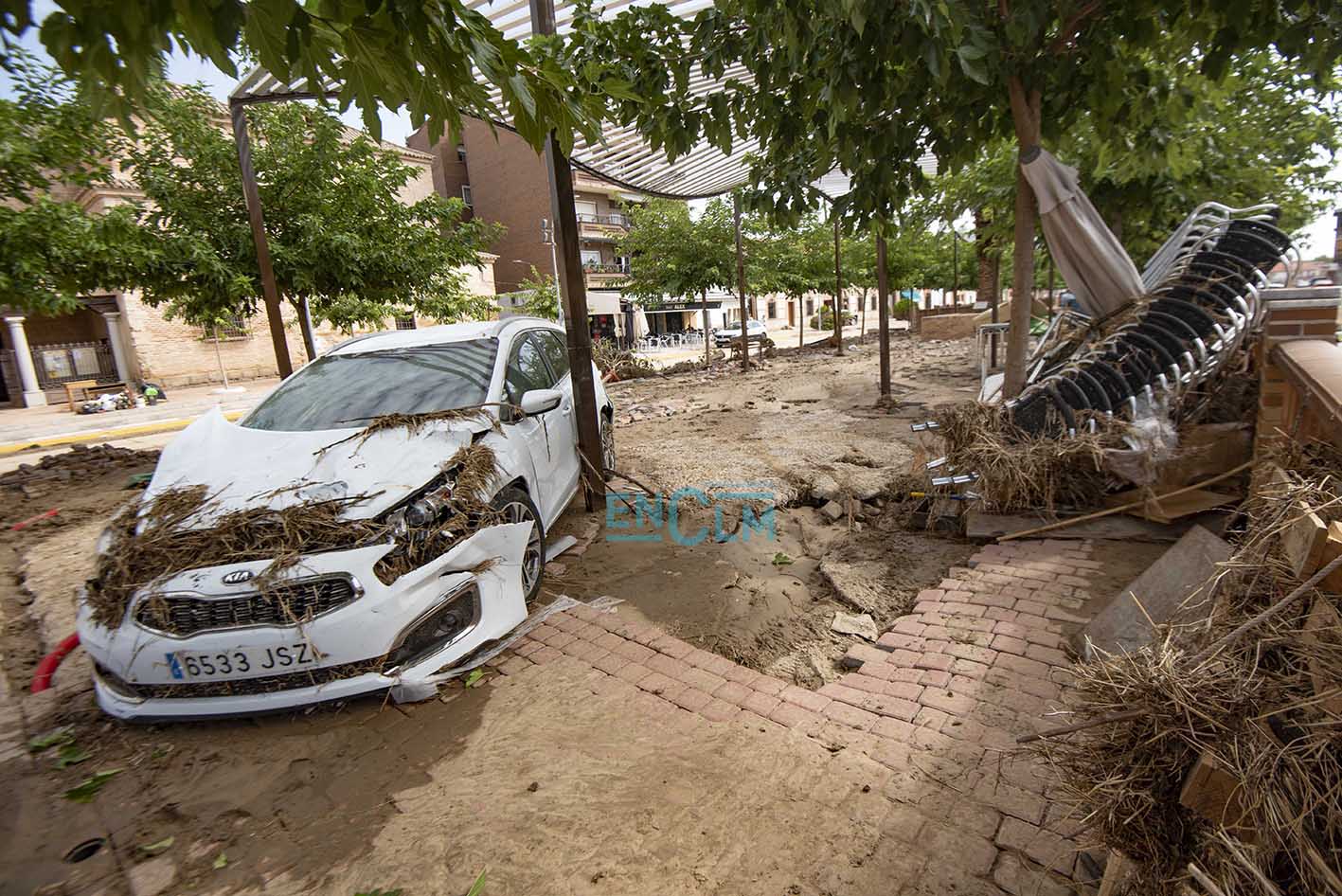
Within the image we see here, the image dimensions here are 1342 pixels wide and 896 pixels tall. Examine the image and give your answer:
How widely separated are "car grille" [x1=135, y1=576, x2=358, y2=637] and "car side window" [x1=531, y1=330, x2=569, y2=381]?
3.14 meters

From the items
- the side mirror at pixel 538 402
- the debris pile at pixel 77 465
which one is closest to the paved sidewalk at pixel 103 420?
the debris pile at pixel 77 465

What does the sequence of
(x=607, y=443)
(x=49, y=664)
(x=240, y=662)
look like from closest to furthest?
(x=240, y=662)
(x=49, y=664)
(x=607, y=443)

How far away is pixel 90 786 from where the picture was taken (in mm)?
2643

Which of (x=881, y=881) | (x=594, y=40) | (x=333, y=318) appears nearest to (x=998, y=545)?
(x=881, y=881)

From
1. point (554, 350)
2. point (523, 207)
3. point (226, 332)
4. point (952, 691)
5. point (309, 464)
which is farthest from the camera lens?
point (523, 207)

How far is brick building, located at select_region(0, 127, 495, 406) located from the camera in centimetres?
2125

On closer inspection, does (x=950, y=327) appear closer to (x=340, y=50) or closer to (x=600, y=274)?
(x=600, y=274)

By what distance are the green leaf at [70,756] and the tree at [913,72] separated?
4679 mm

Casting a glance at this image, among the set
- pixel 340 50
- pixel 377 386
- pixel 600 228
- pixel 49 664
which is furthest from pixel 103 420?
pixel 600 228

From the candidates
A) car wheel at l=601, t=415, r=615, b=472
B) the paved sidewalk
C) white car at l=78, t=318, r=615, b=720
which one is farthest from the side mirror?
the paved sidewalk

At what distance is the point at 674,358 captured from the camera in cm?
2611

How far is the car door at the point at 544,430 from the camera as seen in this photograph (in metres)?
4.40

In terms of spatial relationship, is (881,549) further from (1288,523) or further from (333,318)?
(333,318)

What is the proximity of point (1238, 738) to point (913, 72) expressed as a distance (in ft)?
14.3
